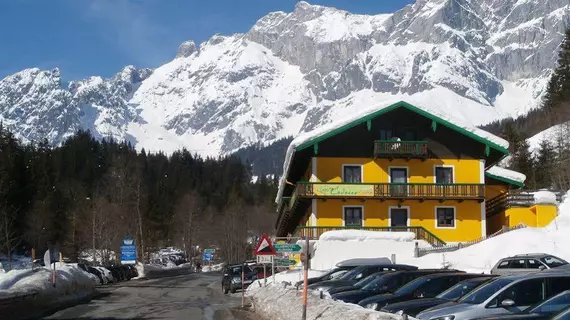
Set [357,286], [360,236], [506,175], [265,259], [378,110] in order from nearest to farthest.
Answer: [357,286] → [265,259] → [360,236] → [378,110] → [506,175]

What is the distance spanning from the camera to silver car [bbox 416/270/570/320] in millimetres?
15070

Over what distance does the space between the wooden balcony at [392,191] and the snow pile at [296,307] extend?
2089 centimetres

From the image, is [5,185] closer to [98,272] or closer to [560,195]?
[98,272]

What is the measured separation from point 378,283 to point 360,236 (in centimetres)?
2442

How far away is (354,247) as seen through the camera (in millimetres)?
46188

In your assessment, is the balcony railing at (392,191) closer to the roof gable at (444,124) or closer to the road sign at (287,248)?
the roof gable at (444,124)

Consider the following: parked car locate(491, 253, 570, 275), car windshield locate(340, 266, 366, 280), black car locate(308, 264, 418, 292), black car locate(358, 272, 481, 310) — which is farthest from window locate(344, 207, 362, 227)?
black car locate(358, 272, 481, 310)

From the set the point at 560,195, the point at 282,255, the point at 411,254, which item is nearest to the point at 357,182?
the point at 411,254

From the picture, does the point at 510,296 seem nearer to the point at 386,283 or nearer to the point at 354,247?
the point at 386,283

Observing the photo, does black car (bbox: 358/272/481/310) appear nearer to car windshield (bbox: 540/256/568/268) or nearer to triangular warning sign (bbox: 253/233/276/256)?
car windshield (bbox: 540/256/568/268)

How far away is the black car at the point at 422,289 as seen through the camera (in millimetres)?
19078

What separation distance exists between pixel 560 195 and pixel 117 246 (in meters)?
53.7

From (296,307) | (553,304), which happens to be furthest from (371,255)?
(553,304)

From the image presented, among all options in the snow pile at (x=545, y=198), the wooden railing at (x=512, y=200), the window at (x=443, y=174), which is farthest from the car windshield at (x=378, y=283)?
the wooden railing at (x=512, y=200)
